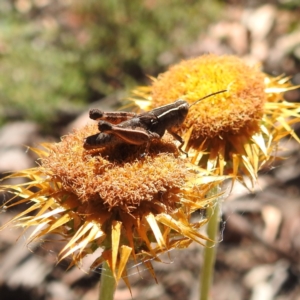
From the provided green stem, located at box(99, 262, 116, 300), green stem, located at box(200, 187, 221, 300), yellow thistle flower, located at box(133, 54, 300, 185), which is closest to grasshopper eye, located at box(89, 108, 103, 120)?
yellow thistle flower, located at box(133, 54, 300, 185)

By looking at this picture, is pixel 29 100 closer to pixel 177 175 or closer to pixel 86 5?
pixel 86 5

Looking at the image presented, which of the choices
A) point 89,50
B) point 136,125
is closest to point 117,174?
point 136,125

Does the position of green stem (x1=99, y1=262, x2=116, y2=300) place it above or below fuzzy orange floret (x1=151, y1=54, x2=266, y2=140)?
below

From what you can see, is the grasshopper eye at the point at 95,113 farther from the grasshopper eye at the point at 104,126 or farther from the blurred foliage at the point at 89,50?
the blurred foliage at the point at 89,50

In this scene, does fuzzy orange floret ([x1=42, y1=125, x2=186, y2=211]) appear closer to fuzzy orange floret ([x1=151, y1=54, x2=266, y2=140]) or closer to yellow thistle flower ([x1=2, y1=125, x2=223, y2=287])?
yellow thistle flower ([x1=2, y1=125, x2=223, y2=287])

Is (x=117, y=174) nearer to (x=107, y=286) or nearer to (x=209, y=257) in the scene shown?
(x=107, y=286)

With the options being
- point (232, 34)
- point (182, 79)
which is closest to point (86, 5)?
point (232, 34)

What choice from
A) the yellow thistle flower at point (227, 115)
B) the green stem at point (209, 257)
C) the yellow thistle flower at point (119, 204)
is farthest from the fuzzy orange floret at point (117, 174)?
the green stem at point (209, 257)
